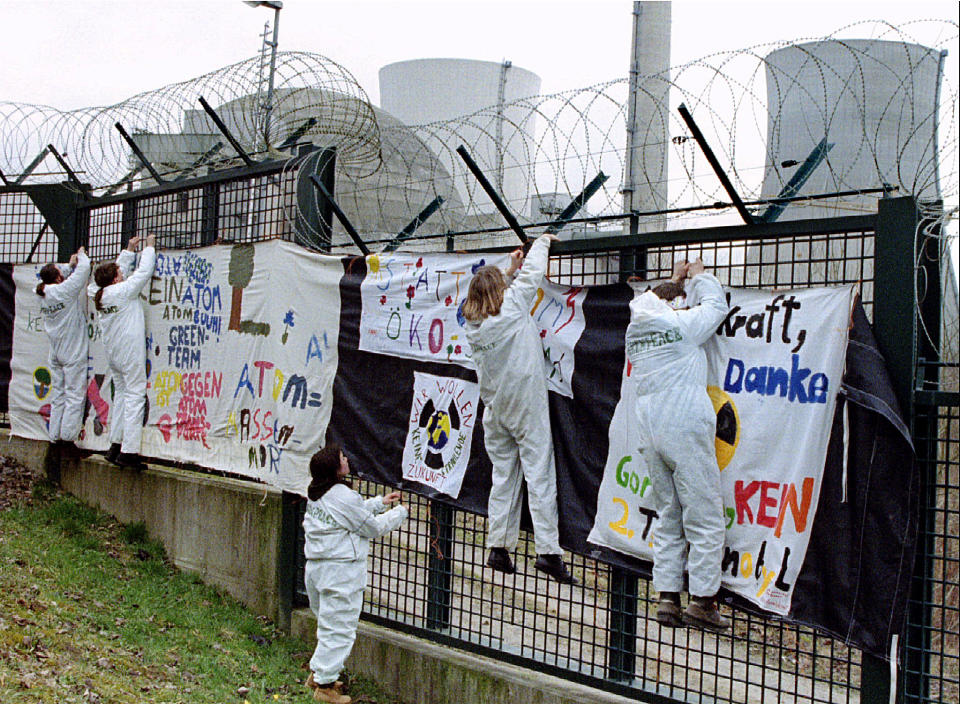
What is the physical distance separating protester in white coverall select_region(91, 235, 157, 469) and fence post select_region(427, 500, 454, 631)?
3.50m

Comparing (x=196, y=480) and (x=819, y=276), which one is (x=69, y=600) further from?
(x=819, y=276)

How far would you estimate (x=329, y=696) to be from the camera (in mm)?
5969

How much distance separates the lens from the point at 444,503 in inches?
238

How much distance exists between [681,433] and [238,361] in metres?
4.25

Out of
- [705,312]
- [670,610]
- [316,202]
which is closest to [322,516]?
[670,610]

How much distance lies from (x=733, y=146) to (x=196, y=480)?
5504 millimetres

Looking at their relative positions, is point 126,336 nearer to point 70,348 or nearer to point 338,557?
point 70,348

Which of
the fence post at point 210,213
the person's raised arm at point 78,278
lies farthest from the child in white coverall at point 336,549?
the person's raised arm at point 78,278

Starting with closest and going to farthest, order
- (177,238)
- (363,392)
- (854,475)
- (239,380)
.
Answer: (854,475), (363,392), (239,380), (177,238)

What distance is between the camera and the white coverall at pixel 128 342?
27.4 feet

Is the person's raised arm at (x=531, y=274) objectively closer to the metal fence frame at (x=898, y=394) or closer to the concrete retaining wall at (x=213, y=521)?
the metal fence frame at (x=898, y=394)

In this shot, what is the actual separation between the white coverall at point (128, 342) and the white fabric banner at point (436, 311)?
108 inches

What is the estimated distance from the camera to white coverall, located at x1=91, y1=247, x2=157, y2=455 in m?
8.36

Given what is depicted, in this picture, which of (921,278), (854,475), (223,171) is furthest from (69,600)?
(921,278)
